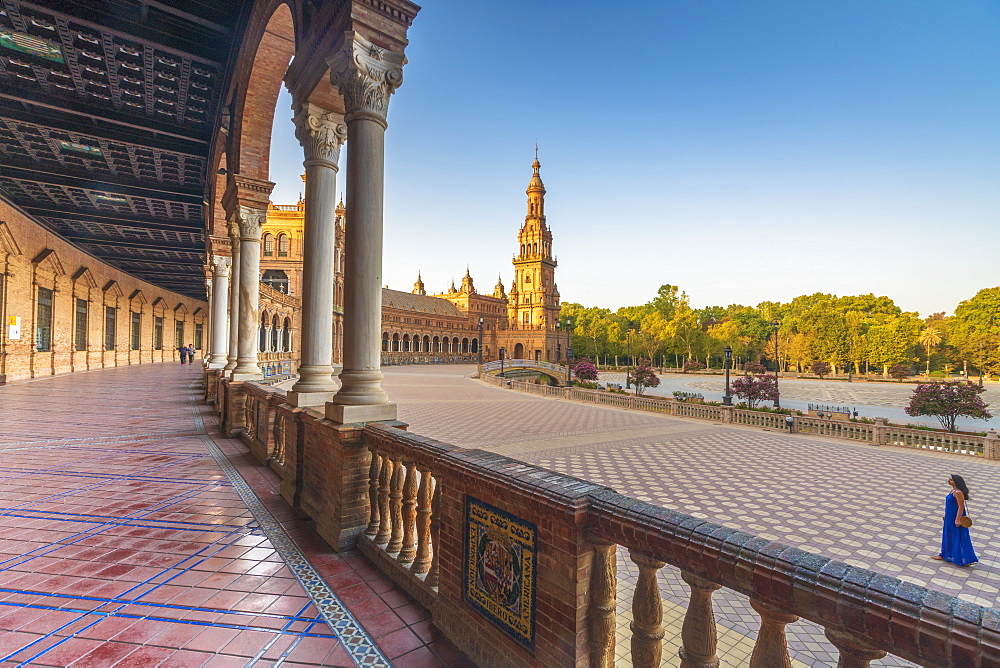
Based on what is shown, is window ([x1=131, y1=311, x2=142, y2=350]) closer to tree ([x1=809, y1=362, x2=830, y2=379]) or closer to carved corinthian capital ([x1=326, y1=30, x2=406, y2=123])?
carved corinthian capital ([x1=326, y1=30, x2=406, y2=123])

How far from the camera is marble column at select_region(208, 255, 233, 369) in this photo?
14.1 m

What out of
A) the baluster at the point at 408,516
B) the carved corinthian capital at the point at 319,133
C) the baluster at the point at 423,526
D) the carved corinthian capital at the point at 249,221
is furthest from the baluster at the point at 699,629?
the carved corinthian capital at the point at 249,221

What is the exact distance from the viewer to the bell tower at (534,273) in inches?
3789

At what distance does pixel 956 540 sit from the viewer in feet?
22.1

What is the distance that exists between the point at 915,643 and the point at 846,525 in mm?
8882

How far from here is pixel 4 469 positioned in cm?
623

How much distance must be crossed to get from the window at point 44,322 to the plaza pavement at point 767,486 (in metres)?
15.1

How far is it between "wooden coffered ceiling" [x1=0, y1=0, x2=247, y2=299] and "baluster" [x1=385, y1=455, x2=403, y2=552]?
8.51 m

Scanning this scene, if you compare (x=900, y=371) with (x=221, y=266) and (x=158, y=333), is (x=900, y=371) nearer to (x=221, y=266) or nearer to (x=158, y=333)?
(x=221, y=266)

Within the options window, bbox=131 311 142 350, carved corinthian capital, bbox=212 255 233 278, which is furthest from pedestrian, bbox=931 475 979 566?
window, bbox=131 311 142 350

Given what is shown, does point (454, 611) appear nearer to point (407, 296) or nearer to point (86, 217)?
point (86, 217)

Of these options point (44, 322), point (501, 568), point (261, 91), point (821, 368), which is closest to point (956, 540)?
point (501, 568)

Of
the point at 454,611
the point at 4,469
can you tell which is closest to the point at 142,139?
the point at 4,469

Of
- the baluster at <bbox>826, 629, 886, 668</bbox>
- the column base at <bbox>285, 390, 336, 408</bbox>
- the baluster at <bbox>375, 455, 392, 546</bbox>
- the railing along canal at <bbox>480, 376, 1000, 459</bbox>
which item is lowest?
the railing along canal at <bbox>480, 376, 1000, 459</bbox>
